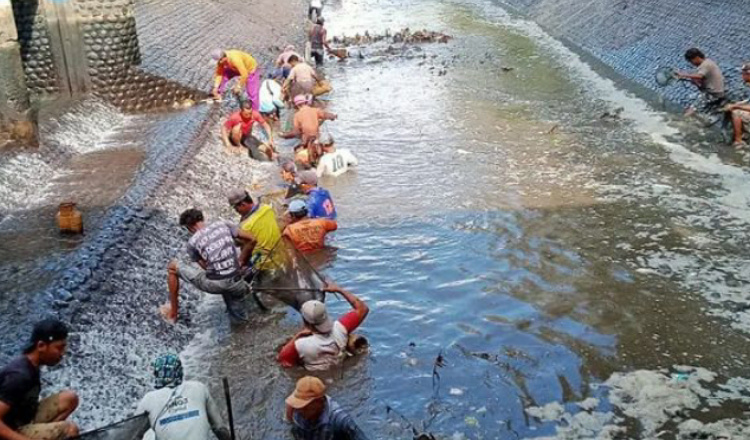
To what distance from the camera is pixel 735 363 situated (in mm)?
6980

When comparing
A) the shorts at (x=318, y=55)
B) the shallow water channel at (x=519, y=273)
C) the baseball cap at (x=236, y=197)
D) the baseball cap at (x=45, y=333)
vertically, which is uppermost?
the baseball cap at (x=45, y=333)

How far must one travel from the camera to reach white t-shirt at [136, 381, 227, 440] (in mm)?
4840

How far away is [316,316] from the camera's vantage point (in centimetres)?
683

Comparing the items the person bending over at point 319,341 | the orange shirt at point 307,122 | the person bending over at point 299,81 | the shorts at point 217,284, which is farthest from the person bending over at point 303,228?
the person bending over at point 299,81

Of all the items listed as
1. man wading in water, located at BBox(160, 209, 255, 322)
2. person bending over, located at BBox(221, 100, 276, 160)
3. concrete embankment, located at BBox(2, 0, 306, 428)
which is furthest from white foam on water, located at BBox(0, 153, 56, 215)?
man wading in water, located at BBox(160, 209, 255, 322)

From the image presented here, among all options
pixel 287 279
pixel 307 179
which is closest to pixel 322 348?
pixel 287 279

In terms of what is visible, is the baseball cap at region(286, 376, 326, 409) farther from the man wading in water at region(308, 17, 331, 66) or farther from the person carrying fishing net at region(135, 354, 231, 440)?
the man wading in water at region(308, 17, 331, 66)

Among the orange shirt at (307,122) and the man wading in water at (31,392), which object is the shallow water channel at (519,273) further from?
the man wading in water at (31,392)

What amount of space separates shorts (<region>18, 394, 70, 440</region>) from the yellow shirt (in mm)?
3123

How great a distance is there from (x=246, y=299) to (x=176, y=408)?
3.41m

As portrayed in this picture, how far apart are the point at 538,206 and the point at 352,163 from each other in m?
3.35

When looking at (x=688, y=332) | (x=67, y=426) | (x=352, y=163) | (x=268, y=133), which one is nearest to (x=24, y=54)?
(x=268, y=133)

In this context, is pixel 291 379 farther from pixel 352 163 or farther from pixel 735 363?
pixel 352 163

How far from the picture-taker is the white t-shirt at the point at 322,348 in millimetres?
7039
